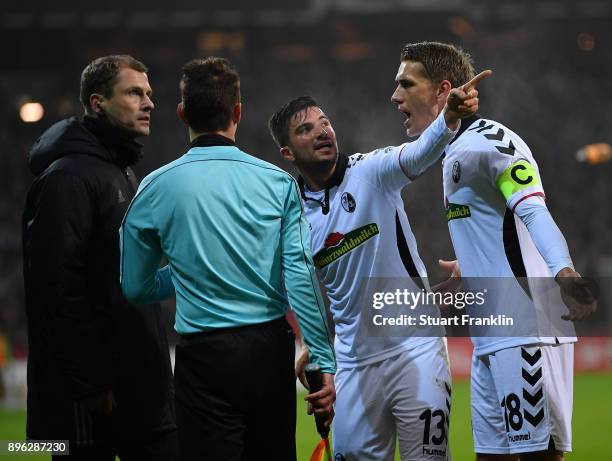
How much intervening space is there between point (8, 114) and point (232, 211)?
20.1 metres

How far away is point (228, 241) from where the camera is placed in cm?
335

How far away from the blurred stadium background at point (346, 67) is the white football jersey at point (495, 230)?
14.4m

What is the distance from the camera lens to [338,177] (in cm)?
433

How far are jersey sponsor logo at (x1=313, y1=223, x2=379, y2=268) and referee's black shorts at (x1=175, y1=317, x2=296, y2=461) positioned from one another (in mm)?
932

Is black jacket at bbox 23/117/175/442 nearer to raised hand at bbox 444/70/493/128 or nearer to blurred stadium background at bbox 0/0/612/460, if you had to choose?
raised hand at bbox 444/70/493/128

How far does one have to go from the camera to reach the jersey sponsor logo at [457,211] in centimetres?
413

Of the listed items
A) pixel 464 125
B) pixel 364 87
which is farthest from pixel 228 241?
pixel 364 87

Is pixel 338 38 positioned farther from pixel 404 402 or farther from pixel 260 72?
pixel 404 402

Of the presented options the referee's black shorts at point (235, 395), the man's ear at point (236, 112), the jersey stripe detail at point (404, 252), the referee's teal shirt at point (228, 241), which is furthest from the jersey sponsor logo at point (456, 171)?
the referee's black shorts at point (235, 395)

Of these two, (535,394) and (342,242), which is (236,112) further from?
(535,394)

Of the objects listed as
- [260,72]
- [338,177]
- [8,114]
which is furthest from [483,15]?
[338,177]

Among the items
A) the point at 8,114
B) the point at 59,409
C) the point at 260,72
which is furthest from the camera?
the point at 260,72

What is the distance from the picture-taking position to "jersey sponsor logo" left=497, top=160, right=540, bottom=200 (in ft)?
12.5

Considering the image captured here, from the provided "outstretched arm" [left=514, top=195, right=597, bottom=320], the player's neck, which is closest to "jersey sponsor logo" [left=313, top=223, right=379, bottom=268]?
the player's neck
